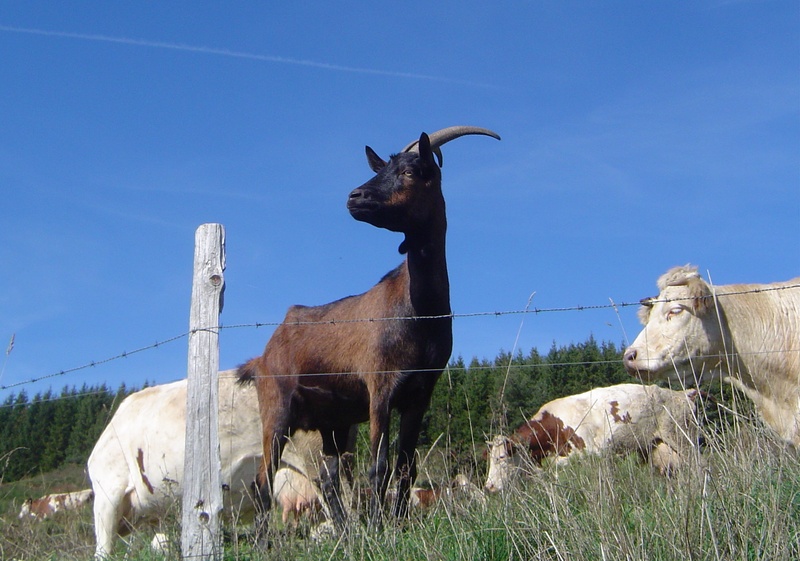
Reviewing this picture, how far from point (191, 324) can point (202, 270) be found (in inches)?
12.0

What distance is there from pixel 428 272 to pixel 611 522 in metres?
2.78

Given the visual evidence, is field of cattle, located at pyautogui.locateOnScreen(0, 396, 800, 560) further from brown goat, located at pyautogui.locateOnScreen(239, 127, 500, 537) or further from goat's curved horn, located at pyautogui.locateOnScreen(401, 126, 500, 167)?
goat's curved horn, located at pyautogui.locateOnScreen(401, 126, 500, 167)

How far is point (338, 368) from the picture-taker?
257 inches

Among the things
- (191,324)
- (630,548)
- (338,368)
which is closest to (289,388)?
(338,368)

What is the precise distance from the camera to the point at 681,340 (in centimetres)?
734

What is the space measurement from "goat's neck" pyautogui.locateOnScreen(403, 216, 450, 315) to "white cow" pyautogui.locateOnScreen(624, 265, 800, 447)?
1908mm

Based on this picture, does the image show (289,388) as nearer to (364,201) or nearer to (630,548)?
(364,201)

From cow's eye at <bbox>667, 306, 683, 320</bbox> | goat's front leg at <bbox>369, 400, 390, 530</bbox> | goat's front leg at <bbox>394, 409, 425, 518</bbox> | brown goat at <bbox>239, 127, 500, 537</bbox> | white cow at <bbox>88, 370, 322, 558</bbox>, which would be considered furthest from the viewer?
white cow at <bbox>88, 370, 322, 558</bbox>

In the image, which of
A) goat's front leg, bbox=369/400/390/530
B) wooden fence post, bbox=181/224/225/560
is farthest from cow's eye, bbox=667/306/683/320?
wooden fence post, bbox=181/224/225/560

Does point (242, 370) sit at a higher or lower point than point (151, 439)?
higher

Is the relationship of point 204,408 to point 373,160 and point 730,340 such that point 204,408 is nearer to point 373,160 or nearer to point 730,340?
point 373,160

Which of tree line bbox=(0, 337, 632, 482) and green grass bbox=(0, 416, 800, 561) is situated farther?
tree line bbox=(0, 337, 632, 482)

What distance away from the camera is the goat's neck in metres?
6.21

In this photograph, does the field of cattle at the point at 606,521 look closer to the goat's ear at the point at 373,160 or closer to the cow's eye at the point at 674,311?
the cow's eye at the point at 674,311
